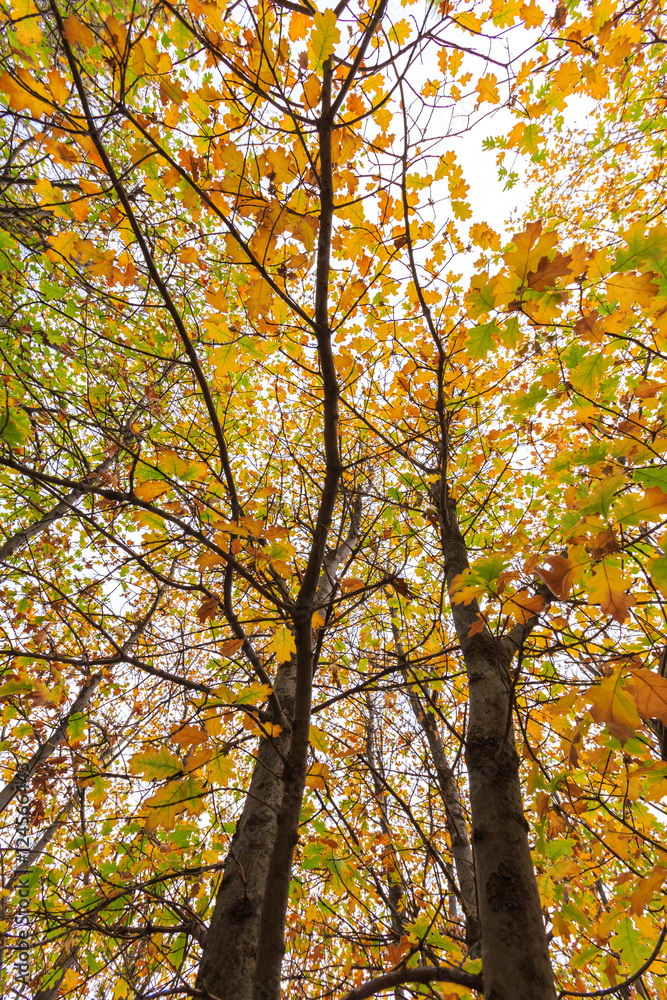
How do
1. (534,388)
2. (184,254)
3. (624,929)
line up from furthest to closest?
(534,388), (184,254), (624,929)

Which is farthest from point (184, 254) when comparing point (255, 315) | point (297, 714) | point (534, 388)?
point (297, 714)

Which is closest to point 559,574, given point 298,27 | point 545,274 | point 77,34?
point 545,274

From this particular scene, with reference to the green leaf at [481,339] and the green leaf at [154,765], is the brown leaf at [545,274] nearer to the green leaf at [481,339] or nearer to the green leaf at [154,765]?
the green leaf at [481,339]

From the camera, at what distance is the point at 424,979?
3.83 ft

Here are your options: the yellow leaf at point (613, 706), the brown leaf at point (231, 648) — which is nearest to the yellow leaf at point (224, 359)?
the brown leaf at point (231, 648)

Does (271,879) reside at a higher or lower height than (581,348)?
lower

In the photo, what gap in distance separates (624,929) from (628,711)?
1236 mm

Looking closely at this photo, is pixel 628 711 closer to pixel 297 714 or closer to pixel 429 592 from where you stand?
pixel 297 714

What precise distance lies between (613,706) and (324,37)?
2153mm

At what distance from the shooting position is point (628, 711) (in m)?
1.12

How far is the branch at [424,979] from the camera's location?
1114mm

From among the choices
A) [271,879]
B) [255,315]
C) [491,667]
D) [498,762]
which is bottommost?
[271,879]

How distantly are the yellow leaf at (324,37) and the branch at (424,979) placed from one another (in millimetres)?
2696

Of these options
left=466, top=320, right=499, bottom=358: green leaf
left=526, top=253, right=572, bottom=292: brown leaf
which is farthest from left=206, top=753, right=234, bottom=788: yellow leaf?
left=526, top=253, right=572, bottom=292: brown leaf
